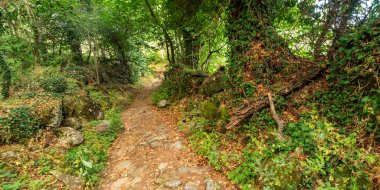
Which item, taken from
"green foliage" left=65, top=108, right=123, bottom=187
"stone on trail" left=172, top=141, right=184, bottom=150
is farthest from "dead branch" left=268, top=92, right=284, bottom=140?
→ "green foliage" left=65, top=108, right=123, bottom=187

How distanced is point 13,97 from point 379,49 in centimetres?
1024

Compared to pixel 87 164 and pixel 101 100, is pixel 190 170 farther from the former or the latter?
pixel 101 100

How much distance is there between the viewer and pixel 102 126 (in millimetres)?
7184

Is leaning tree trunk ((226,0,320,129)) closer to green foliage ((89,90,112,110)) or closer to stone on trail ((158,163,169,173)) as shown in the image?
stone on trail ((158,163,169,173))

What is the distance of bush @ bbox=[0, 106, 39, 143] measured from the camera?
16.9 feet

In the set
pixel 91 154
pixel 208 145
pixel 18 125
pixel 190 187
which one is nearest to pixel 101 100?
pixel 18 125

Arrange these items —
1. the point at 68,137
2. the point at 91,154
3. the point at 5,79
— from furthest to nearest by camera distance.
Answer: the point at 5,79, the point at 68,137, the point at 91,154

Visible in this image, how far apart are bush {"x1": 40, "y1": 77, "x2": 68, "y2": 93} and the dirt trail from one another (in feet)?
10.6

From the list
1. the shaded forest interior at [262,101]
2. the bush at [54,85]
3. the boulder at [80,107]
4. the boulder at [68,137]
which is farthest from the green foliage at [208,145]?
the bush at [54,85]

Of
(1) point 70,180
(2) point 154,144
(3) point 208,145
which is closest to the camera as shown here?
(1) point 70,180

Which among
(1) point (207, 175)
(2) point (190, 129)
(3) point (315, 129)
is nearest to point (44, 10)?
(2) point (190, 129)

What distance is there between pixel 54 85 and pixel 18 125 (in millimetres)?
2994

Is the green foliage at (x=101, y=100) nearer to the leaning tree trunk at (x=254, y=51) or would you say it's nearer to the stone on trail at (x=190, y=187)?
the leaning tree trunk at (x=254, y=51)

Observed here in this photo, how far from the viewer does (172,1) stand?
9969mm
